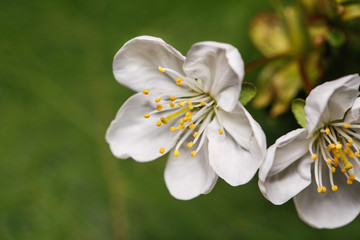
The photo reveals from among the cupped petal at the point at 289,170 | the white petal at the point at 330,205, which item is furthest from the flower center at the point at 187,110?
the white petal at the point at 330,205

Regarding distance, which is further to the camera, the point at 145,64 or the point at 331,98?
the point at 145,64

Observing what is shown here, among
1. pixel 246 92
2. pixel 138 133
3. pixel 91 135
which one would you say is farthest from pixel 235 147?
pixel 91 135

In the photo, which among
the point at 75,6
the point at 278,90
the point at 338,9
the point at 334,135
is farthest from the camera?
the point at 75,6

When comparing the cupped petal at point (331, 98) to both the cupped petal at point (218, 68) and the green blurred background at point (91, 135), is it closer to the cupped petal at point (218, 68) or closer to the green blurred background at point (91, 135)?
the cupped petal at point (218, 68)

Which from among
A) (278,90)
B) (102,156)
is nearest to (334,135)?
(278,90)

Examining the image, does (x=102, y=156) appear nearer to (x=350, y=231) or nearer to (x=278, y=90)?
(x=278, y=90)

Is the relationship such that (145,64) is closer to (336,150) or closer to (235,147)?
(235,147)
